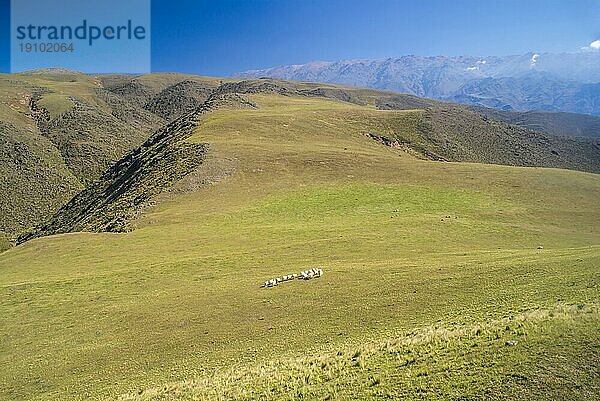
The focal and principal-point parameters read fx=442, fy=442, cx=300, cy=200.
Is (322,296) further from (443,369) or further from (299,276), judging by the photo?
(443,369)

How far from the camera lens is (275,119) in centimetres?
11919

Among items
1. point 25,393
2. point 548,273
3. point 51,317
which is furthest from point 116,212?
point 548,273

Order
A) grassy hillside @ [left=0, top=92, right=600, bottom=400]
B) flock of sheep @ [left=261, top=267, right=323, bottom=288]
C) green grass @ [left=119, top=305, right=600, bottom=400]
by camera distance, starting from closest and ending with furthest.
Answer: green grass @ [left=119, top=305, right=600, bottom=400] → grassy hillside @ [left=0, top=92, right=600, bottom=400] → flock of sheep @ [left=261, top=267, right=323, bottom=288]

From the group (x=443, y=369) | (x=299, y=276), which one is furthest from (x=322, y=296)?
(x=443, y=369)

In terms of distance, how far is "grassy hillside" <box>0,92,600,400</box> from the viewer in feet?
58.9

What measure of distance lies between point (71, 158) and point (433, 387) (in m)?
195

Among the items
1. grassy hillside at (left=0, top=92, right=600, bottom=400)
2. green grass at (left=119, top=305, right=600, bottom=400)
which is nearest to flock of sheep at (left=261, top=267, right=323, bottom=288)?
grassy hillside at (left=0, top=92, right=600, bottom=400)

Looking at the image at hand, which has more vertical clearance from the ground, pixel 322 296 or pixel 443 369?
pixel 443 369

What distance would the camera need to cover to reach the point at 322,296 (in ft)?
103

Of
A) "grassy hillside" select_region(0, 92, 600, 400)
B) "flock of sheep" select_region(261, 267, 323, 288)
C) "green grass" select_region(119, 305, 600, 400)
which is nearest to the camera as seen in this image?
"green grass" select_region(119, 305, 600, 400)

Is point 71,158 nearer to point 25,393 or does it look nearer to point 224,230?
point 224,230

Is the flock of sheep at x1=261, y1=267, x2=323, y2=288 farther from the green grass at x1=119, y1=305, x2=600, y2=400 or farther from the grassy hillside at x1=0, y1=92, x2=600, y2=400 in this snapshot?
the green grass at x1=119, y1=305, x2=600, y2=400

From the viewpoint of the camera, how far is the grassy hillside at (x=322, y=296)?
18.0 m

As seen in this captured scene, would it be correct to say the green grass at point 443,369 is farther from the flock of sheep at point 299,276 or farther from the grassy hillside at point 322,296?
the flock of sheep at point 299,276
